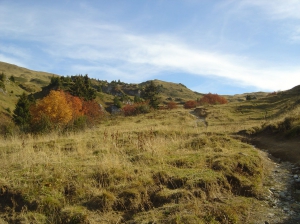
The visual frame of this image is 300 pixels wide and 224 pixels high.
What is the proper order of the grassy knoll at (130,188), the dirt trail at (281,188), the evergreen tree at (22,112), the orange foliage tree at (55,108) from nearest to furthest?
the grassy knoll at (130,188) → the dirt trail at (281,188) → the orange foliage tree at (55,108) → the evergreen tree at (22,112)

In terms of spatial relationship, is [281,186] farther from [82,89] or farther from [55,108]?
[82,89]

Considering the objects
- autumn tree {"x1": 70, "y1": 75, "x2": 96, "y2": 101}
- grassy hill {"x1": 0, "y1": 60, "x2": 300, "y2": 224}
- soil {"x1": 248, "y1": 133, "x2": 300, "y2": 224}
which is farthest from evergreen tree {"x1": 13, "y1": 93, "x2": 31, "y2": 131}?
soil {"x1": 248, "y1": 133, "x2": 300, "y2": 224}

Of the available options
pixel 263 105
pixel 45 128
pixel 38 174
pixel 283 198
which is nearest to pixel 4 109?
pixel 45 128

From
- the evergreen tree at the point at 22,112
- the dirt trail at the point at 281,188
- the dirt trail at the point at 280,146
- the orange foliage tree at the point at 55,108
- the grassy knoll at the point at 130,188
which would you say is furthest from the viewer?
the evergreen tree at the point at 22,112

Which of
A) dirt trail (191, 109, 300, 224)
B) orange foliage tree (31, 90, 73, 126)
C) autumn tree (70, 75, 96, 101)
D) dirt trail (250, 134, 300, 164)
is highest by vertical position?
autumn tree (70, 75, 96, 101)

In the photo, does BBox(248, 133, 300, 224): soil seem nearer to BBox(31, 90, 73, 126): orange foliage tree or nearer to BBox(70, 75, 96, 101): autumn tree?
BBox(31, 90, 73, 126): orange foliage tree

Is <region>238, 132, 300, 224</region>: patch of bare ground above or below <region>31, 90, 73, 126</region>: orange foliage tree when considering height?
below

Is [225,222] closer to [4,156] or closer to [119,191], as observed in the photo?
[119,191]

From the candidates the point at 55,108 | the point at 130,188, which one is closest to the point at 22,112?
the point at 55,108

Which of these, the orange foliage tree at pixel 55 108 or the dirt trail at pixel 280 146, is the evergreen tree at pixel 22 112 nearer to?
the orange foliage tree at pixel 55 108

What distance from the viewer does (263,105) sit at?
39.7m

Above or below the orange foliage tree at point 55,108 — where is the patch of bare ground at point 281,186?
below

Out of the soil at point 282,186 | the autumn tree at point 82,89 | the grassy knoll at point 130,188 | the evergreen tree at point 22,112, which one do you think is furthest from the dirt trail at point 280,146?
the autumn tree at point 82,89

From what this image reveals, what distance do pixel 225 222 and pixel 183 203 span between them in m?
1.03
